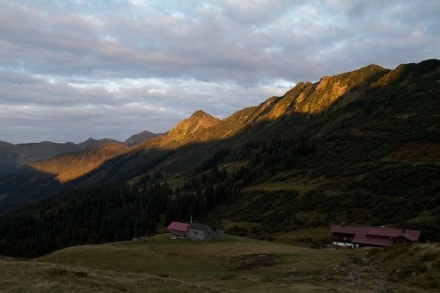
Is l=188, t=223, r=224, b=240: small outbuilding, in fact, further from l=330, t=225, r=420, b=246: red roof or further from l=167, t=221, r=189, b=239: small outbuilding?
l=330, t=225, r=420, b=246: red roof

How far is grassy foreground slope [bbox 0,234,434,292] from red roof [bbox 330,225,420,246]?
30.7 metres

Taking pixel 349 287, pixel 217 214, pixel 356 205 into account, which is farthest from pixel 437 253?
pixel 217 214

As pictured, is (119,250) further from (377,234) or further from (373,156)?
(373,156)

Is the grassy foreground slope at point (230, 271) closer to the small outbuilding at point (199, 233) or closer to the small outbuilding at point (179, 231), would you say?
the small outbuilding at point (199, 233)

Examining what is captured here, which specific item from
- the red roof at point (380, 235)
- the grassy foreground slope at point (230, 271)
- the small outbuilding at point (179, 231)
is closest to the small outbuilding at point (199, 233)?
the small outbuilding at point (179, 231)

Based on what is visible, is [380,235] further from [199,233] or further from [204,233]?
[199,233]

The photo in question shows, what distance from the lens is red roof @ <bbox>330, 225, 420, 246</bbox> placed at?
287 feet

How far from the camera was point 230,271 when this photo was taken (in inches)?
2173

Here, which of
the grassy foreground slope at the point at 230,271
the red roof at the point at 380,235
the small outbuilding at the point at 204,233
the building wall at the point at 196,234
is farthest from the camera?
the building wall at the point at 196,234

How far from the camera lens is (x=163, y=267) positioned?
210 feet

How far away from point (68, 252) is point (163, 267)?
113 ft

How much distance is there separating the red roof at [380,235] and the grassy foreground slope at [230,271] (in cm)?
3066

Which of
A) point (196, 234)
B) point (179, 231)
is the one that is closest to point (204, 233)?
point (196, 234)

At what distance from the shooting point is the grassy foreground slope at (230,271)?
32.0 meters
